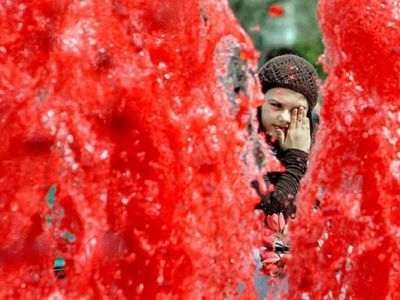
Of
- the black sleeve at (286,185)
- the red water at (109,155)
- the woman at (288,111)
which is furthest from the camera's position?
the woman at (288,111)

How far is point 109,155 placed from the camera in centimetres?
189

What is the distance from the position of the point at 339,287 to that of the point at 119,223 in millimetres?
541

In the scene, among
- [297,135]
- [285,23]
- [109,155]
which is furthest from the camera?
[285,23]

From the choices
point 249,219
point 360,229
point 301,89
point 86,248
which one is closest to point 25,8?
point 86,248

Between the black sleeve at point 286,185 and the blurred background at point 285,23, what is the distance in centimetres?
628

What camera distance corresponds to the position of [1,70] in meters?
1.88

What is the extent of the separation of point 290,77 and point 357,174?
3.21 ft

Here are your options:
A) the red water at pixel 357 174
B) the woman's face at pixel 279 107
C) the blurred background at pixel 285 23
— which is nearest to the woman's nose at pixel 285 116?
the woman's face at pixel 279 107

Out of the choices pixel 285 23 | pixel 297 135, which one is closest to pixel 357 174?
pixel 297 135

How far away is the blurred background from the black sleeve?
20.6 ft

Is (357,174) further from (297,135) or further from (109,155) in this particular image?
(297,135)

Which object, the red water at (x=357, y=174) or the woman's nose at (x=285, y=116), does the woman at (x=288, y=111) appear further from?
the red water at (x=357, y=174)

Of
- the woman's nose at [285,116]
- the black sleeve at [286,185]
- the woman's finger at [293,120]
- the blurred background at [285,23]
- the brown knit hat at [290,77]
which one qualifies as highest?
the brown knit hat at [290,77]

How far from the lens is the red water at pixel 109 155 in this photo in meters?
1.88
